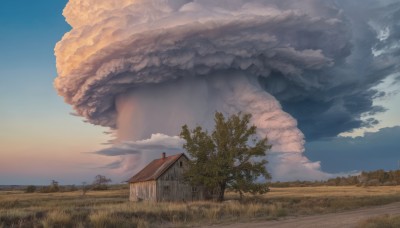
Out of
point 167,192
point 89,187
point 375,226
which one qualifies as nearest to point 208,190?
point 167,192

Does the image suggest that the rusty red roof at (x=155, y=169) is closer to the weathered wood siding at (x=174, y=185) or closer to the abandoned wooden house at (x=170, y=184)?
the abandoned wooden house at (x=170, y=184)

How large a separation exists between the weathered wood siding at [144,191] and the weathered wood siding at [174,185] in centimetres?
64

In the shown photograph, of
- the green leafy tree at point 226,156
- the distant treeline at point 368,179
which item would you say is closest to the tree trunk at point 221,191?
the green leafy tree at point 226,156

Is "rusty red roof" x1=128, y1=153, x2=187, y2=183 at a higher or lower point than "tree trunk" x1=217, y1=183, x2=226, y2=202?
higher

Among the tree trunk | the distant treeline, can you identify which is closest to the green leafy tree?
the tree trunk

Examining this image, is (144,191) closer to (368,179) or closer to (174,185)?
(174,185)

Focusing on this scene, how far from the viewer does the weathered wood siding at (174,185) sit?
3959 centimetres

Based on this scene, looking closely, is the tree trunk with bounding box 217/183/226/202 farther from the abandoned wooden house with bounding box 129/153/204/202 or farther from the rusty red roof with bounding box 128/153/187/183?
the rusty red roof with bounding box 128/153/187/183

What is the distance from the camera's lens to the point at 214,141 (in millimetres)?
36312

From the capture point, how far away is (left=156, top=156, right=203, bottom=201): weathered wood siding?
1559 inches

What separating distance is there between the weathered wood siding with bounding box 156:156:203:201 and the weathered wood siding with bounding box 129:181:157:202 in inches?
25.3

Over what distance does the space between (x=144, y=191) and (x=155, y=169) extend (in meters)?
2.50

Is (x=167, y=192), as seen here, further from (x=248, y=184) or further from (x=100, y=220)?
(x=100, y=220)

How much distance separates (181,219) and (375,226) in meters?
9.54
